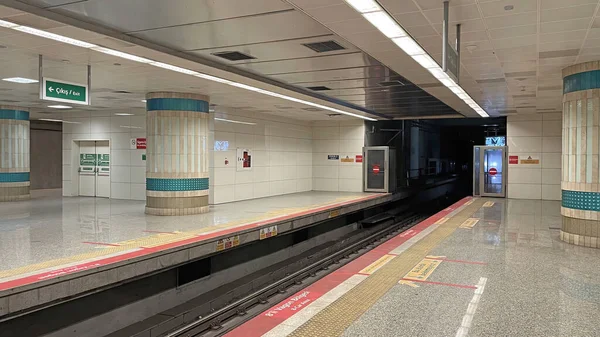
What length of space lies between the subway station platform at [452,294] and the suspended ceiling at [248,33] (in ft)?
10.2

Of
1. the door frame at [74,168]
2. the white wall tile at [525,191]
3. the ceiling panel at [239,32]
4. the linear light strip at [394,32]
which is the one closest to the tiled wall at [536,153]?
the white wall tile at [525,191]

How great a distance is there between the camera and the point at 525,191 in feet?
50.9

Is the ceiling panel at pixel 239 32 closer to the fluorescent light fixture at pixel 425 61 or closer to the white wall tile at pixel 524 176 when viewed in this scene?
the fluorescent light fixture at pixel 425 61

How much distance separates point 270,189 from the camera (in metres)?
16.5

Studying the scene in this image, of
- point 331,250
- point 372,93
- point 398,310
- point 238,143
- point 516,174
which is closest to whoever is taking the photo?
point 398,310

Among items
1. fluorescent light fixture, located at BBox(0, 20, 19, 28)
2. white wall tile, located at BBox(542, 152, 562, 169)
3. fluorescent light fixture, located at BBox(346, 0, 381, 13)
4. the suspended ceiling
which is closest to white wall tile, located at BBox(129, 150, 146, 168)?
the suspended ceiling

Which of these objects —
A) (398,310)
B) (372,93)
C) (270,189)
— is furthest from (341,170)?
(398,310)

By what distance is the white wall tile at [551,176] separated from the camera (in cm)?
1501

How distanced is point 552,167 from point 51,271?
14901 mm

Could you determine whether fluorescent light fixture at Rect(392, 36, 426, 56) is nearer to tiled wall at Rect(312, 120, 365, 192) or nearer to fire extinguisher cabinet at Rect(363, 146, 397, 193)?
fire extinguisher cabinet at Rect(363, 146, 397, 193)

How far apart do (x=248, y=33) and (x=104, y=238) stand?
4.24 m

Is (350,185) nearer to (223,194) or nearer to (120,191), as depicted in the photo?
(223,194)

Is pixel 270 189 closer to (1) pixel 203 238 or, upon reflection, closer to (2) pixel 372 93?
(2) pixel 372 93

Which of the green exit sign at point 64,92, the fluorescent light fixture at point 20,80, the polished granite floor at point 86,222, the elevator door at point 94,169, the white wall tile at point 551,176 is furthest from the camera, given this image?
Answer: the elevator door at point 94,169
